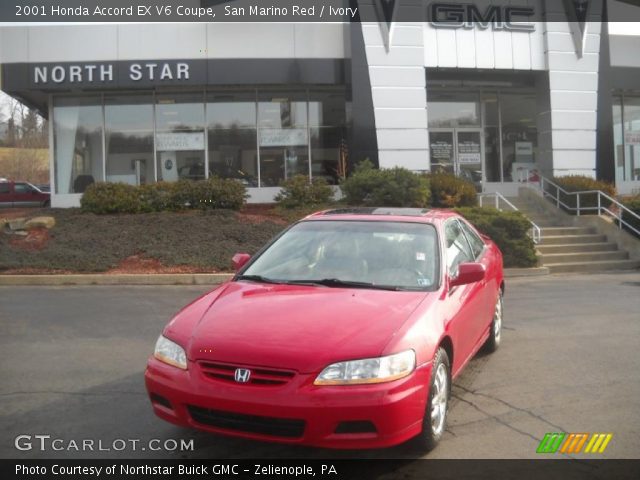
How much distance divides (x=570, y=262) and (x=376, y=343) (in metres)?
12.4

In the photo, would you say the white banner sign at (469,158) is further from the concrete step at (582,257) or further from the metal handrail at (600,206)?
the concrete step at (582,257)

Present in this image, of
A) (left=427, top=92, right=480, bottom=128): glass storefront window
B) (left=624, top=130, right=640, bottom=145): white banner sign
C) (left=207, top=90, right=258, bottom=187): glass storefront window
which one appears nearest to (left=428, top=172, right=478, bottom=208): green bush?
(left=427, top=92, right=480, bottom=128): glass storefront window

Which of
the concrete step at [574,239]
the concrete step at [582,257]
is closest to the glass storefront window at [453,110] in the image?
the concrete step at [574,239]

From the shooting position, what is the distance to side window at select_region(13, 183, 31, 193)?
29.4 metres

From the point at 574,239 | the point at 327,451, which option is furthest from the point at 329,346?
the point at 574,239

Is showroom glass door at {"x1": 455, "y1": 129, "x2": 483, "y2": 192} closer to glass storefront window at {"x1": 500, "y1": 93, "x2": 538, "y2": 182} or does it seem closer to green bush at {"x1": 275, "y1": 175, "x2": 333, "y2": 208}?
glass storefront window at {"x1": 500, "y1": 93, "x2": 538, "y2": 182}

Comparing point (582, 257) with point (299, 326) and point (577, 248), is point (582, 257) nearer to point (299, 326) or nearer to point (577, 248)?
point (577, 248)

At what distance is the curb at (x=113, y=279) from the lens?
11.6 meters

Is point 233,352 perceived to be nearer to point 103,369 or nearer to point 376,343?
point 376,343

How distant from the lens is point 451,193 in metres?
A: 16.8

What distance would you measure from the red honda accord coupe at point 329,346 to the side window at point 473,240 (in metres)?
1.03

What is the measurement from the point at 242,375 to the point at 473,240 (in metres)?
3.51

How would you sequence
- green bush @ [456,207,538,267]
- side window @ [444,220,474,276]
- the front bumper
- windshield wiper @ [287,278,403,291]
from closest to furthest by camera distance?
the front bumper
windshield wiper @ [287,278,403,291]
side window @ [444,220,474,276]
green bush @ [456,207,538,267]

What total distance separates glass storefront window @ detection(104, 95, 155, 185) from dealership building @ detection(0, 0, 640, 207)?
0.03m
